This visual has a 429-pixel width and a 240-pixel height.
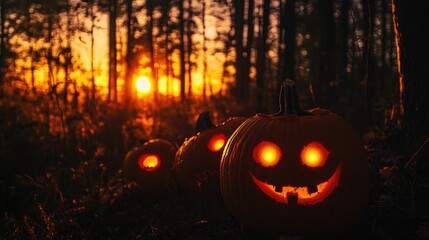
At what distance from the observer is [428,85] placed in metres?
3.90

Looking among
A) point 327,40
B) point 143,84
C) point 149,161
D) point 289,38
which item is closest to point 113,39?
point 143,84

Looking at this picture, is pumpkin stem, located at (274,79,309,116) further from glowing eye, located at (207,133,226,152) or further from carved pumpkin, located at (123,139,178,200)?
carved pumpkin, located at (123,139,178,200)

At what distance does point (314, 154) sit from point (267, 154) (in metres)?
Result: 0.32

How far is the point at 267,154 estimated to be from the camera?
2.92 m

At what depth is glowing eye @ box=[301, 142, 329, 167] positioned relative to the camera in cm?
282

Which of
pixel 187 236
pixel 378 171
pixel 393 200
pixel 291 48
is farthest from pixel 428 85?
pixel 291 48

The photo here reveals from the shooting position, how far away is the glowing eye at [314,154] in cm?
282

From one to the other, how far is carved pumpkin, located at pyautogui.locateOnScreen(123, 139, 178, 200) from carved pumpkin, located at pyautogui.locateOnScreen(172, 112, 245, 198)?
0.71 metres

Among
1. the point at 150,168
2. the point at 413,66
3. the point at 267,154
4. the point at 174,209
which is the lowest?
the point at 174,209

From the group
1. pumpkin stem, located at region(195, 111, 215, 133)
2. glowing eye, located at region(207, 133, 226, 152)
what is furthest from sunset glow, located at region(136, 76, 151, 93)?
glowing eye, located at region(207, 133, 226, 152)

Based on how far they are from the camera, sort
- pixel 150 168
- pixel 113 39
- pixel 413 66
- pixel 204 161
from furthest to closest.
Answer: pixel 113 39 → pixel 150 168 → pixel 204 161 → pixel 413 66

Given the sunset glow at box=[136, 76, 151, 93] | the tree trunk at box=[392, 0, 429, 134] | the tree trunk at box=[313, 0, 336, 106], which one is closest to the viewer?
the tree trunk at box=[392, 0, 429, 134]

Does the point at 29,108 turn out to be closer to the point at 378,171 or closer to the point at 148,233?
the point at 148,233

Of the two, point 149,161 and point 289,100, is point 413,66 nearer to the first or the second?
point 289,100
